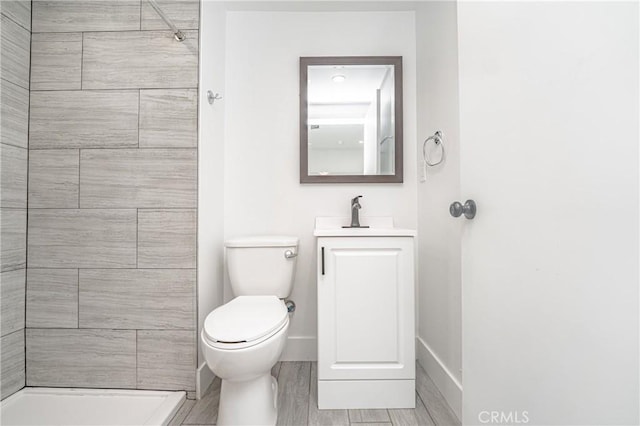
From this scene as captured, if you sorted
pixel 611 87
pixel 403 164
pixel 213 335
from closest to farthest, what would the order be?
pixel 611 87 < pixel 213 335 < pixel 403 164

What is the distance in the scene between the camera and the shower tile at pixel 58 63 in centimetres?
156

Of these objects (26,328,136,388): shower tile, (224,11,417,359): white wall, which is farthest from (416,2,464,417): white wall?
(26,328,136,388): shower tile

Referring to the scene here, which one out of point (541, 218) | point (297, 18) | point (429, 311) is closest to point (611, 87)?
point (541, 218)

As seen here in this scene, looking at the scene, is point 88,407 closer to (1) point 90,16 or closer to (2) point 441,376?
(2) point 441,376

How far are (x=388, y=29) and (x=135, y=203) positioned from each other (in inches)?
71.7

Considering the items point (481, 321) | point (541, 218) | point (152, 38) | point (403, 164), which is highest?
point (152, 38)

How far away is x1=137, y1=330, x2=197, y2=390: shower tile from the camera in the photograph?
1.52 m

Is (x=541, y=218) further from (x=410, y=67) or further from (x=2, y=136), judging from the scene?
(x=2, y=136)

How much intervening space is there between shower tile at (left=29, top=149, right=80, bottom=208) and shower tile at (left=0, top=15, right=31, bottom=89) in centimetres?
36

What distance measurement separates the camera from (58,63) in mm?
1557

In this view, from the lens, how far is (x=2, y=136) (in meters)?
1.44

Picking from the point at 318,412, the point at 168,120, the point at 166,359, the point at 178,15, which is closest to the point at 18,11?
the point at 178,15

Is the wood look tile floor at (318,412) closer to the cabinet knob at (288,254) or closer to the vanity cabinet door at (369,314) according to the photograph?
the vanity cabinet door at (369,314)

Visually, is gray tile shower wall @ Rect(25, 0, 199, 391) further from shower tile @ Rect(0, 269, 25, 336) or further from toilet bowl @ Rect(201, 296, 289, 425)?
toilet bowl @ Rect(201, 296, 289, 425)
